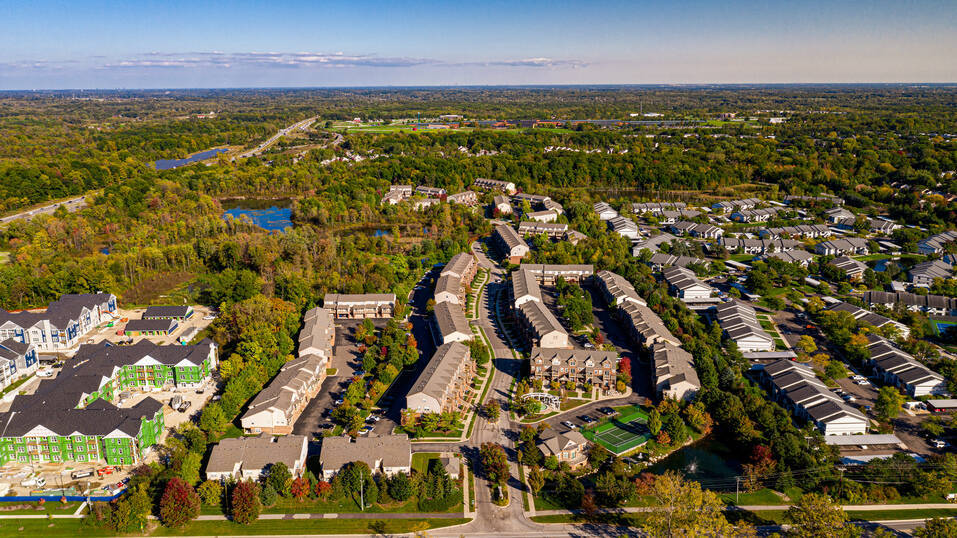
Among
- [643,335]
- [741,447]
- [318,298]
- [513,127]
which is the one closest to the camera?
[741,447]

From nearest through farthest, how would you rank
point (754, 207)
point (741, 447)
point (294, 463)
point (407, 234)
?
point (294, 463)
point (741, 447)
point (407, 234)
point (754, 207)

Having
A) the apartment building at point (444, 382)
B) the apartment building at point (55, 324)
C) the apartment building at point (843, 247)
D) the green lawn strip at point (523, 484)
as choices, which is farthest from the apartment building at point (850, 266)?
the apartment building at point (55, 324)

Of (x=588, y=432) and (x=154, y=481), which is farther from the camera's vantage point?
(x=588, y=432)

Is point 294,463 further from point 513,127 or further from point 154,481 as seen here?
point 513,127

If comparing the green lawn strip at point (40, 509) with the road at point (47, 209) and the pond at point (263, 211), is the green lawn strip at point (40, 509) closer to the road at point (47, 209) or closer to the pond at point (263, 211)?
the pond at point (263, 211)

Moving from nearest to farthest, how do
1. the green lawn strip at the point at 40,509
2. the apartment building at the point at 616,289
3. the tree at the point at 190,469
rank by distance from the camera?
the green lawn strip at the point at 40,509, the tree at the point at 190,469, the apartment building at the point at 616,289

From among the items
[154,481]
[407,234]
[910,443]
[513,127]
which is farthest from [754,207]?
[513,127]

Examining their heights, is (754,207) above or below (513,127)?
below
